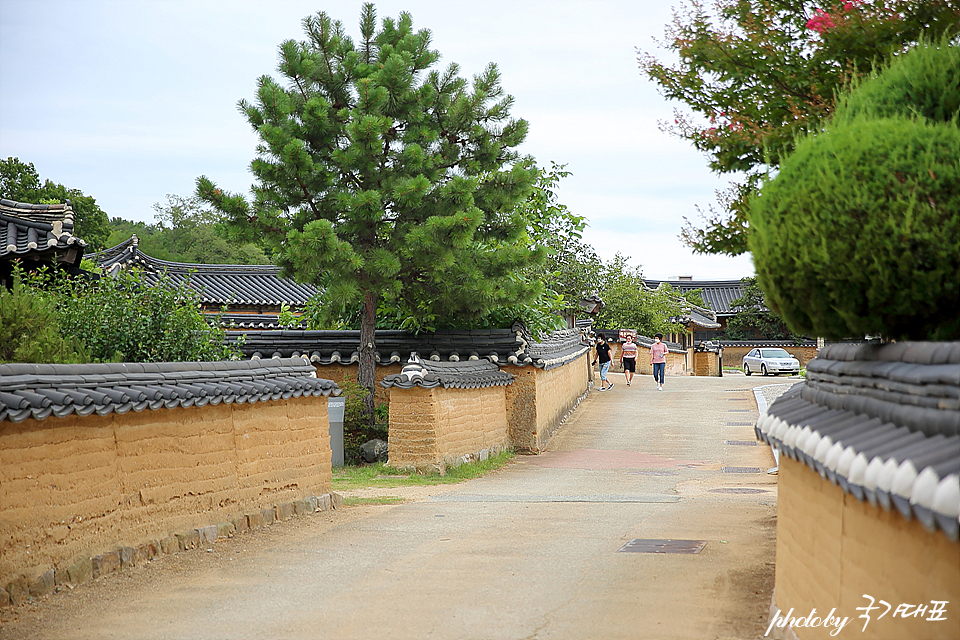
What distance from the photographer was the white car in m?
38.8

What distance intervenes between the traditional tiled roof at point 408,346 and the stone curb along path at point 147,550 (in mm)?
6546

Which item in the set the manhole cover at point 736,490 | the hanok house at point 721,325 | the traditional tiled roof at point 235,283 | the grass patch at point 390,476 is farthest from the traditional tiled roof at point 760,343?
the manhole cover at point 736,490

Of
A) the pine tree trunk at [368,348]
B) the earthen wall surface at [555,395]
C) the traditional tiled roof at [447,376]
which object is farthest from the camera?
the earthen wall surface at [555,395]

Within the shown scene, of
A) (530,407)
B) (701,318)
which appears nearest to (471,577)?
(530,407)

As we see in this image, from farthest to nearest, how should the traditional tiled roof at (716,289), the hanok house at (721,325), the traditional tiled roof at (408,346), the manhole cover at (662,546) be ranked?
the traditional tiled roof at (716,289) < the hanok house at (721,325) < the traditional tiled roof at (408,346) < the manhole cover at (662,546)

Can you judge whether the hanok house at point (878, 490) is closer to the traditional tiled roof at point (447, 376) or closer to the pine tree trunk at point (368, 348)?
the traditional tiled roof at point (447, 376)

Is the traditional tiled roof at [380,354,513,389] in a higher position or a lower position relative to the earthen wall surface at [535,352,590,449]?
higher

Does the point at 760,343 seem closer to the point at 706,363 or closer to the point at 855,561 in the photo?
the point at 706,363

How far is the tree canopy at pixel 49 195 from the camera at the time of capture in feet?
123

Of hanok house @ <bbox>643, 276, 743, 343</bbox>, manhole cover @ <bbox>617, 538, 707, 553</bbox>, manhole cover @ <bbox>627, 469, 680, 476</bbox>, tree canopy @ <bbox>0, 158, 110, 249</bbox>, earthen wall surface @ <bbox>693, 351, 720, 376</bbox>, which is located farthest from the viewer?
hanok house @ <bbox>643, 276, 743, 343</bbox>

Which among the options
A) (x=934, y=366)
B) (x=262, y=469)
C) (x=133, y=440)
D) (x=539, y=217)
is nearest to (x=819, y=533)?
(x=934, y=366)

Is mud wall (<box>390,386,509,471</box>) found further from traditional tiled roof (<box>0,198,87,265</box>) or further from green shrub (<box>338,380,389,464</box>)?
traditional tiled roof (<box>0,198,87,265</box>)

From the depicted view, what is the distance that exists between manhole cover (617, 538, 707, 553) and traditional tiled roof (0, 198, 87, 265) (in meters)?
9.36

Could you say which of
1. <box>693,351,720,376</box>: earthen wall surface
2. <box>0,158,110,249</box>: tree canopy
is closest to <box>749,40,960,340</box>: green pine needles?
<box>0,158,110,249</box>: tree canopy
